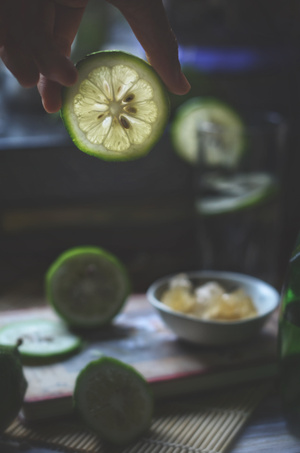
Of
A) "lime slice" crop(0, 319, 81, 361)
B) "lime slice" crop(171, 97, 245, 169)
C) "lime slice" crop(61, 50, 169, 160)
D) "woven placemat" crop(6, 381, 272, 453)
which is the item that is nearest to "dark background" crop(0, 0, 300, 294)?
"lime slice" crop(171, 97, 245, 169)

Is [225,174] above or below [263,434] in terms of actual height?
above

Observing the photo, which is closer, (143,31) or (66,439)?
(143,31)

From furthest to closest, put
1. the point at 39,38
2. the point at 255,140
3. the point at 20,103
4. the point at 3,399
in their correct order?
the point at 20,103 → the point at 255,140 → the point at 3,399 → the point at 39,38

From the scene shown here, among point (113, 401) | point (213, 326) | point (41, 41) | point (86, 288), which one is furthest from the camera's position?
point (86, 288)

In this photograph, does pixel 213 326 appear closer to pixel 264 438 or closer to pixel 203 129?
pixel 264 438

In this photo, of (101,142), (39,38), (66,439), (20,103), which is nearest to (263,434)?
(66,439)

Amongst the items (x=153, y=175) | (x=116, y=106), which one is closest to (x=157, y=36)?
(x=116, y=106)

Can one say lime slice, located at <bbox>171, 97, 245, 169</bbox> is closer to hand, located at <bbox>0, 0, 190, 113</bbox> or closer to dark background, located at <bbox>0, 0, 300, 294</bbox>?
dark background, located at <bbox>0, 0, 300, 294</bbox>

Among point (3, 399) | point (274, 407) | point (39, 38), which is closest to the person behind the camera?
point (39, 38)

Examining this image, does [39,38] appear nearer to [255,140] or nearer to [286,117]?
[255,140]
